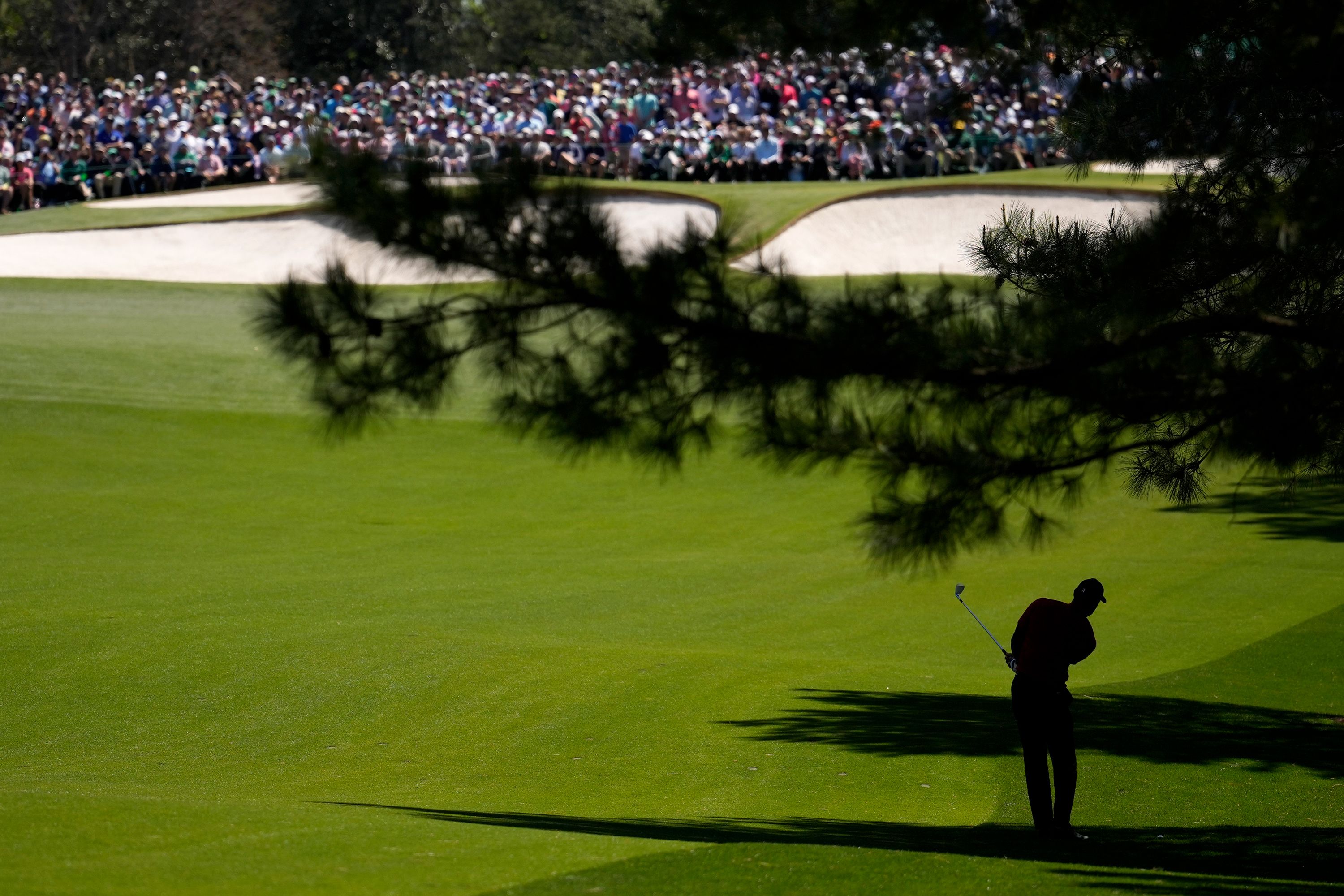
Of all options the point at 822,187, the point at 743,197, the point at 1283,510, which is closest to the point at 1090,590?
the point at 1283,510

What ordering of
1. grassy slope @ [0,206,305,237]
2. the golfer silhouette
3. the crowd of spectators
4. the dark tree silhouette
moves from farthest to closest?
the crowd of spectators
grassy slope @ [0,206,305,237]
the golfer silhouette
the dark tree silhouette

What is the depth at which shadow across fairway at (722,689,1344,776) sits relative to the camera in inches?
470

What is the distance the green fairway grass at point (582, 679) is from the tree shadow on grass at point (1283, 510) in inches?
3.9

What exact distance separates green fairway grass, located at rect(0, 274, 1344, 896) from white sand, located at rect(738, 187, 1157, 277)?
33.4 ft

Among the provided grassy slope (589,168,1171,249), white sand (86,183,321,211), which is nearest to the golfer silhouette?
grassy slope (589,168,1171,249)

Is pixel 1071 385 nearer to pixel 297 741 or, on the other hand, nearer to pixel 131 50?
pixel 297 741

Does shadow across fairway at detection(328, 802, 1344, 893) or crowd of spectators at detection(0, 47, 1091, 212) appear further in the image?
crowd of spectators at detection(0, 47, 1091, 212)

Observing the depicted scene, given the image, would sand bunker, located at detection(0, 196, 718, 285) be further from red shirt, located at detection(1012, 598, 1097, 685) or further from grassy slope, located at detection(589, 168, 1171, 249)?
red shirt, located at detection(1012, 598, 1097, 685)

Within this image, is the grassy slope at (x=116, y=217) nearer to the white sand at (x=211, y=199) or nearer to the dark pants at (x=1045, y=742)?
the white sand at (x=211, y=199)

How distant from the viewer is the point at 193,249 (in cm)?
3600

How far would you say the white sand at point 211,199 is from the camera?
127ft

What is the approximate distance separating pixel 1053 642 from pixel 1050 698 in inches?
12.9

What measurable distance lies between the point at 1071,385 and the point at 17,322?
86.1 ft

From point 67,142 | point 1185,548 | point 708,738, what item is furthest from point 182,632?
point 67,142
